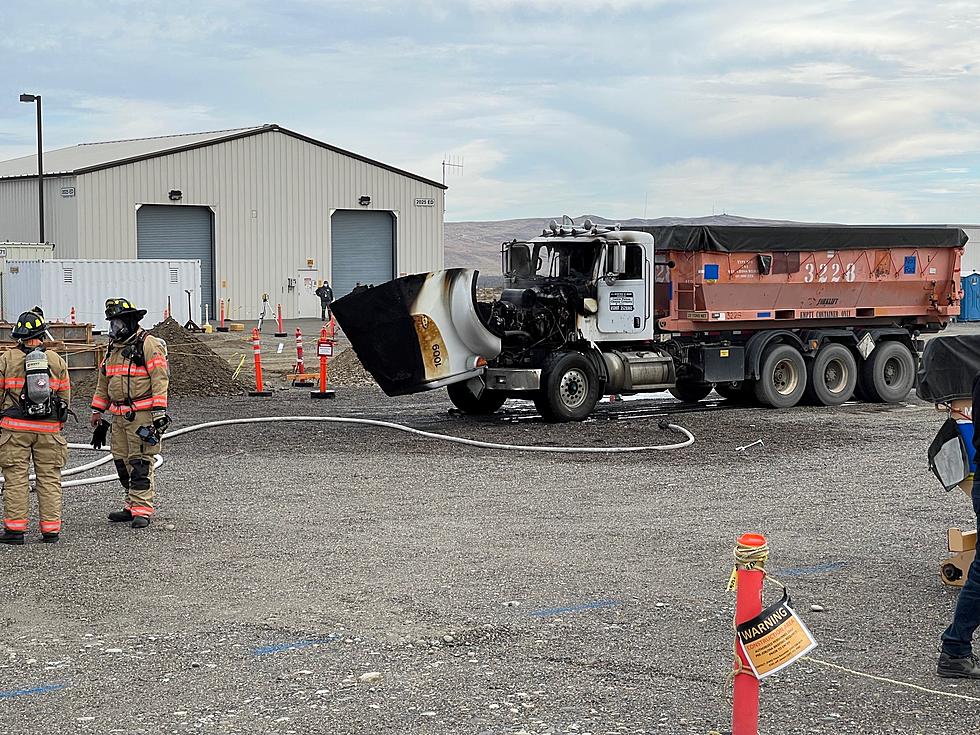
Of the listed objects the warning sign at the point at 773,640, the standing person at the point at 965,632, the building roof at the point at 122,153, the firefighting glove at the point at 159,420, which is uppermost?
the building roof at the point at 122,153

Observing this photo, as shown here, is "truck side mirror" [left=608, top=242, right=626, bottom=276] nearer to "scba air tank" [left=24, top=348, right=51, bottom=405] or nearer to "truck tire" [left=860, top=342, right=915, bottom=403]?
"truck tire" [left=860, top=342, right=915, bottom=403]

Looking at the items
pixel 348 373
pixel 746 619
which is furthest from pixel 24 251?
pixel 746 619

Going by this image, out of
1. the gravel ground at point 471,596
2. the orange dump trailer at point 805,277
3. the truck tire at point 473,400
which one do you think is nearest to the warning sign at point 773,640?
the gravel ground at point 471,596

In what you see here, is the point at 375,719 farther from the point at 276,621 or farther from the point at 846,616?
the point at 846,616

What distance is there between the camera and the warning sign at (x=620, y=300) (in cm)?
1886

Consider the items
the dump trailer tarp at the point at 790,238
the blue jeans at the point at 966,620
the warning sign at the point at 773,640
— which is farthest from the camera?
the dump trailer tarp at the point at 790,238

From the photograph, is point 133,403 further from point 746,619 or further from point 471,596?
point 746,619

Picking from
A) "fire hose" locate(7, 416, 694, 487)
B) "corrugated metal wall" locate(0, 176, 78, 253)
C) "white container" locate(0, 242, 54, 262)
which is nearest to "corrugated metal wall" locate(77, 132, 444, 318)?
"corrugated metal wall" locate(0, 176, 78, 253)

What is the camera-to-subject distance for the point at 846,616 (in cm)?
790

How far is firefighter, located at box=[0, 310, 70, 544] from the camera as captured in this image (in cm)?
993

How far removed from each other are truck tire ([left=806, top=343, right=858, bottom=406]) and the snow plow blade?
6.25 meters

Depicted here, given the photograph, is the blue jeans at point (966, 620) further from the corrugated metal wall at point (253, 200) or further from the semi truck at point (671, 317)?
the corrugated metal wall at point (253, 200)

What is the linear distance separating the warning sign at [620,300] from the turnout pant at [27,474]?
33.6 feet

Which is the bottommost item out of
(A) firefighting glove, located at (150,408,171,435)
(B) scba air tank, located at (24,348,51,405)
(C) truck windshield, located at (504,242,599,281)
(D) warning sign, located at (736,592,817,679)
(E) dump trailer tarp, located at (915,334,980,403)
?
(D) warning sign, located at (736,592,817,679)
